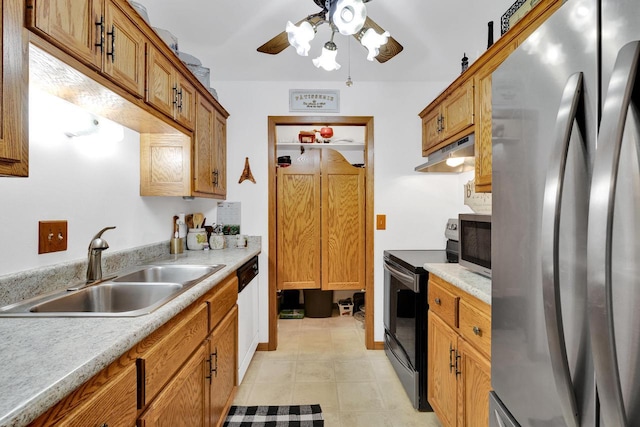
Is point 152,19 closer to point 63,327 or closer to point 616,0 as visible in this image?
point 63,327

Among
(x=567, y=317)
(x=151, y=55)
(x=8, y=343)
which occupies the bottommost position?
(x=8, y=343)

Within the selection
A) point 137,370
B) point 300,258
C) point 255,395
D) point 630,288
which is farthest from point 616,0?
point 300,258

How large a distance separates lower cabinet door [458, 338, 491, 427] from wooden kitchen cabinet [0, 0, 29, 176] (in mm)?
1682

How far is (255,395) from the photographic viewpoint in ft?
6.80

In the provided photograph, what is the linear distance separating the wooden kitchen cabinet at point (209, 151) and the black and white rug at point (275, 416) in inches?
56.5

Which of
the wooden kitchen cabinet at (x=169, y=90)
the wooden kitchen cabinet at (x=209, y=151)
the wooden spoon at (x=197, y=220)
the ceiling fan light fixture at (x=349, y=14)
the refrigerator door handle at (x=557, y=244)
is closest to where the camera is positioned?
the refrigerator door handle at (x=557, y=244)

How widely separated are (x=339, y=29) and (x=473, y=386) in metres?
1.62

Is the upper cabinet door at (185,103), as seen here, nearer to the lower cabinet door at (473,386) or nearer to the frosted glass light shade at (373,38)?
the frosted glass light shade at (373,38)

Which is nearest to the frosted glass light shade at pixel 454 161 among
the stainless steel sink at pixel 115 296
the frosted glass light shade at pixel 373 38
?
the frosted glass light shade at pixel 373 38

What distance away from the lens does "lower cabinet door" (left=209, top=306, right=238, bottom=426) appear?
152cm

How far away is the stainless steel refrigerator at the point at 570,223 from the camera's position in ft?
1.60

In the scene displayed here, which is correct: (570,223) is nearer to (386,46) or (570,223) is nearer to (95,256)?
(386,46)

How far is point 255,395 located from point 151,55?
2.12 meters

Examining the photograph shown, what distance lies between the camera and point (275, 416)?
1851mm
